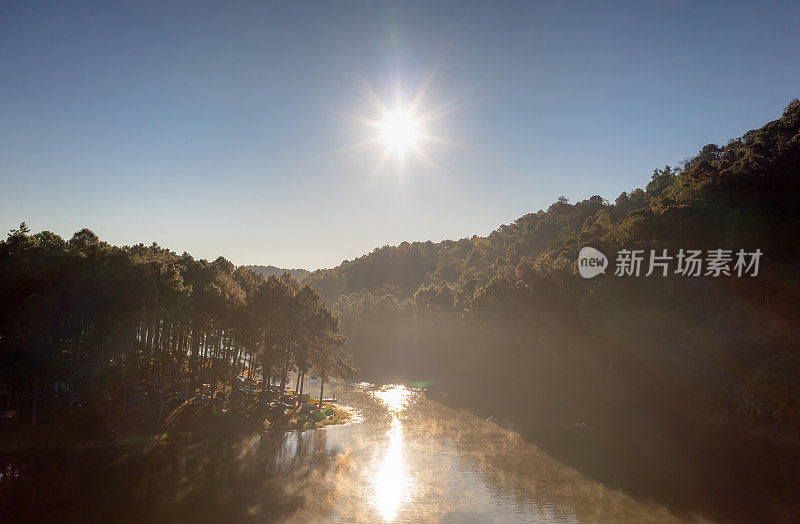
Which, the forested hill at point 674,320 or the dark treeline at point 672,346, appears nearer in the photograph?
the dark treeline at point 672,346

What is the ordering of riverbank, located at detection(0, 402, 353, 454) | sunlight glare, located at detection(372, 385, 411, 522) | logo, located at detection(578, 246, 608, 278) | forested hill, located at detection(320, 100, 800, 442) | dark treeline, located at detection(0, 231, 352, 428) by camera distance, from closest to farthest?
sunlight glare, located at detection(372, 385, 411, 522), riverbank, located at detection(0, 402, 353, 454), dark treeline, located at detection(0, 231, 352, 428), forested hill, located at detection(320, 100, 800, 442), logo, located at detection(578, 246, 608, 278)

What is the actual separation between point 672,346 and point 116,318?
238ft

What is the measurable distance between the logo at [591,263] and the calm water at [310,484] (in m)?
42.2

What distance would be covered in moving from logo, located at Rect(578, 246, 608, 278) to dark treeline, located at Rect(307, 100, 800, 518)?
1533 millimetres

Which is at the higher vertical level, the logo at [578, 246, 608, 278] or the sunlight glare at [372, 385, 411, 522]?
the logo at [578, 246, 608, 278]

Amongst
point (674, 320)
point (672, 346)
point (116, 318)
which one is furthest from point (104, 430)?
point (674, 320)

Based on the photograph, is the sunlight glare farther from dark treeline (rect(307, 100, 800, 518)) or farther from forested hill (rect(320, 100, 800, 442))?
forested hill (rect(320, 100, 800, 442))

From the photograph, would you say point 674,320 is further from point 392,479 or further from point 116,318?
point 116,318

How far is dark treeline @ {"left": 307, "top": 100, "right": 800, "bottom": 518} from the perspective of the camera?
160ft

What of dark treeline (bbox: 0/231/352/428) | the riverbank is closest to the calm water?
the riverbank

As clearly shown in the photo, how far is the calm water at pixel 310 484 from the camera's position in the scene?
30.7 metres

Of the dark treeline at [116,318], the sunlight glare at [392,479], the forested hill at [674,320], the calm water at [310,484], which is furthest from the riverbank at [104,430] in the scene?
the forested hill at [674,320]

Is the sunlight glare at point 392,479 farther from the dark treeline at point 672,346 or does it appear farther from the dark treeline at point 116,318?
the dark treeline at point 116,318

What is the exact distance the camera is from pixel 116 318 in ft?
148
